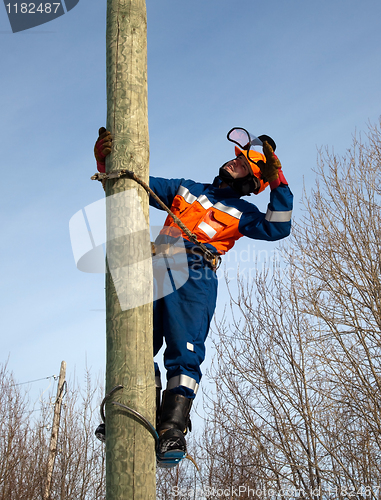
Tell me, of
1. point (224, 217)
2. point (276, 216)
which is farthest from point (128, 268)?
point (276, 216)

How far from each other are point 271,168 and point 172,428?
1592 millimetres

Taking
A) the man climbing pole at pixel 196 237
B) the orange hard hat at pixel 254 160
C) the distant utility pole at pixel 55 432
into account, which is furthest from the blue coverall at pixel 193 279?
the distant utility pole at pixel 55 432

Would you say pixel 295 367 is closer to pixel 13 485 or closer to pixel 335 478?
pixel 335 478

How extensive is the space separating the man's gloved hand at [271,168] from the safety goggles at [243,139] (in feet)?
1.02

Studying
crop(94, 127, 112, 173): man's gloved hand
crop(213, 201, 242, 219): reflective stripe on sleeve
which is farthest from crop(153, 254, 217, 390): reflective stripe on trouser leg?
crop(94, 127, 112, 173): man's gloved hand

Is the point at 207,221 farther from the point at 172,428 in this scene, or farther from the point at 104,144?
the point at 172,428

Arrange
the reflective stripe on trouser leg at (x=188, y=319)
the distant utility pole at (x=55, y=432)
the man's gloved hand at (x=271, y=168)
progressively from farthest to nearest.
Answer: the distant utility pole at (x=55, y=432) → the man's gloved hand at (x=271, y=168) → the reflective stripe on trouser leg at (x=188, y=319)

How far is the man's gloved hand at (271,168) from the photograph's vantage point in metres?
2.84

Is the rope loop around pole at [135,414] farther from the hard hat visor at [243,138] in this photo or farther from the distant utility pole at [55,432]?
the distant utility pole at [55,432]

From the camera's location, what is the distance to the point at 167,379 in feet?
7.93

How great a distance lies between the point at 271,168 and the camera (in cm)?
286

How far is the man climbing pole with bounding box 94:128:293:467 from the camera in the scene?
232cm

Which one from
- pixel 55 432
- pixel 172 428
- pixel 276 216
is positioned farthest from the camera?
pixel 55 432

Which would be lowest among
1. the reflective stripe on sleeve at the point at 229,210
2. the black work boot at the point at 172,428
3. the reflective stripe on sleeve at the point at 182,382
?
the black work boot at the point at 172,428
